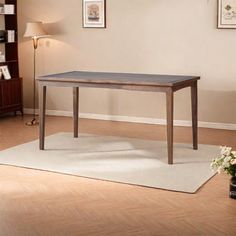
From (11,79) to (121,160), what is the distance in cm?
344

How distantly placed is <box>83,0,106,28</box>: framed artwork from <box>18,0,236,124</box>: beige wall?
0.08m

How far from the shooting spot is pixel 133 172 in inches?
203

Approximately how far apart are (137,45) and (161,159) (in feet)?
8.74

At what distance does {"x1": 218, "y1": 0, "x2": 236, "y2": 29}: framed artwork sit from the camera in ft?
23.3

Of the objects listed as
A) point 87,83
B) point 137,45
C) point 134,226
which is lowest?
point 134,226

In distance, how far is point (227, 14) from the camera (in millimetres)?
7133

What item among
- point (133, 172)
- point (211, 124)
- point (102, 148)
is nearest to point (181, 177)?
point (133, 172)

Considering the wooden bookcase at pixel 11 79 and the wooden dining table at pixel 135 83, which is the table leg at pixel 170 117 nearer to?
the wooden dining table at pixel 135 83

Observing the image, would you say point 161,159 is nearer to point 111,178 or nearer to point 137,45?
point 111,178

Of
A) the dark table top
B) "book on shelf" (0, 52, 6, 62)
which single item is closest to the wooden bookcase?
"book on shelf" (0, 52, 6, 62)

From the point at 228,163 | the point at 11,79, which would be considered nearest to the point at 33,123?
the point at 11,79

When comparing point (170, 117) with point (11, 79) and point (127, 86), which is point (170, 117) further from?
point (11, 79)

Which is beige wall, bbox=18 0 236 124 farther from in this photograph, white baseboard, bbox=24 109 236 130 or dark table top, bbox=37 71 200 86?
dark table top, bbox=37 71 200 86

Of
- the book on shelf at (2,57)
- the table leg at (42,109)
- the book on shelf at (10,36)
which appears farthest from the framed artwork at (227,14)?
the book on shelf at (2,57)
